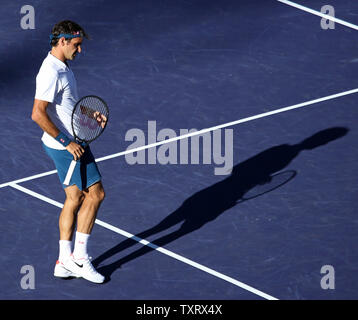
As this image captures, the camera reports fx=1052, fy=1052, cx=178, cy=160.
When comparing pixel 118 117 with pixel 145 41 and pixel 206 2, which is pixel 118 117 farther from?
pixel 206 2

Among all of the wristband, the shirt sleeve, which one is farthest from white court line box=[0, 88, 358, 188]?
the shirt sleeve

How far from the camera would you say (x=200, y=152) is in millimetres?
12180

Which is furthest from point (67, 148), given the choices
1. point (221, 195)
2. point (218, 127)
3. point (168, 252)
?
point (218, 127)

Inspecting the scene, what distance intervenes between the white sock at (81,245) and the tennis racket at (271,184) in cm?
210

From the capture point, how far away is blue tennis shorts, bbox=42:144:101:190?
31.8 feet

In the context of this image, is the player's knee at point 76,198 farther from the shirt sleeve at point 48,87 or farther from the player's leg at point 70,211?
the shirt sleeve at point 48,87

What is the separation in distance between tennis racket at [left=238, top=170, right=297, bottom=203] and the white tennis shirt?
8.32 feet

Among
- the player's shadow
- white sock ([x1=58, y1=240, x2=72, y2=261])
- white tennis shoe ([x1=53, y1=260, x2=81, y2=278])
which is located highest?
the player's shadow

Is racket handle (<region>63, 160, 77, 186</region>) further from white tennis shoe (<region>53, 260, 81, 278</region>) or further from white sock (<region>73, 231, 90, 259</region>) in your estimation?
white tennis shoe (<region>53, 260, 81, 278</region>)

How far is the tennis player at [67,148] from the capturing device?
30.9 ft

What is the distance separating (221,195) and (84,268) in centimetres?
209

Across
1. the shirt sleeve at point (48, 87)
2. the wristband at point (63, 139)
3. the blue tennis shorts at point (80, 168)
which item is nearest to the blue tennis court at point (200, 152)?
the blue tennis shorts at point (80, 168)

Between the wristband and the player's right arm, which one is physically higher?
the player's right arm

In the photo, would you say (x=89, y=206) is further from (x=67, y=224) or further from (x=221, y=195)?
(x=221, y=195)
